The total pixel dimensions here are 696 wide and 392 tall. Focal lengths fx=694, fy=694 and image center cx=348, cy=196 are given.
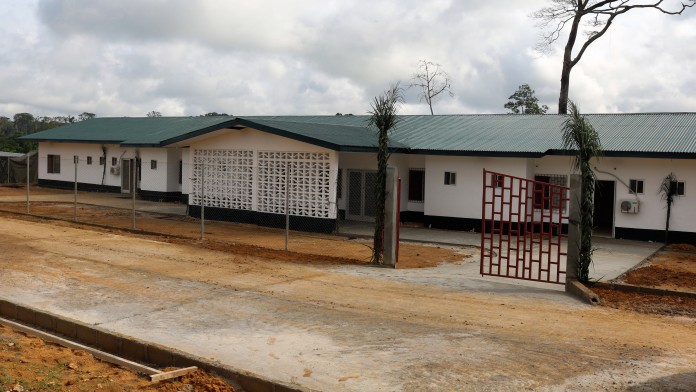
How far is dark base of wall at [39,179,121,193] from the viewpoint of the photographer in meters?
36.8

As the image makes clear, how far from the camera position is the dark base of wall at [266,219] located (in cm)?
2189

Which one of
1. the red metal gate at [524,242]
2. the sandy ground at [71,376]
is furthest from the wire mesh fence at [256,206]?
the sandy ground at [71,376]

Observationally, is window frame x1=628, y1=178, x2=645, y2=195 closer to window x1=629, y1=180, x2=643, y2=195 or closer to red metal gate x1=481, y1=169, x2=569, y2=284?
window x1=629, y1=180, x2=643, y2=195

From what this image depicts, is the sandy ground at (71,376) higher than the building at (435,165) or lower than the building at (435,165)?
lower

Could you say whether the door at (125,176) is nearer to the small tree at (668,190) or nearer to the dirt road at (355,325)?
the dirt road at (355,325)

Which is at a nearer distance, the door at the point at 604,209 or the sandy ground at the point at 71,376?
the sandy ground at the point at 71,376

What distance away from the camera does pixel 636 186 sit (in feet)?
71.1

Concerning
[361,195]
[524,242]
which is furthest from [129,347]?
[361,195]

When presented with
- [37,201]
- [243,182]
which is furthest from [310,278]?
[37,201]

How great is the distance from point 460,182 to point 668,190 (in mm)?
6534

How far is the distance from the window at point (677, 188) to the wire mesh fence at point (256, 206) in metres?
9.29

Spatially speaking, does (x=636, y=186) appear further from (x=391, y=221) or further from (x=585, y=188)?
(x=391, y=221)

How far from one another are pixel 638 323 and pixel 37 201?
2720 cm

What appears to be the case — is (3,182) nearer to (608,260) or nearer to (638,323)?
(608,260)
